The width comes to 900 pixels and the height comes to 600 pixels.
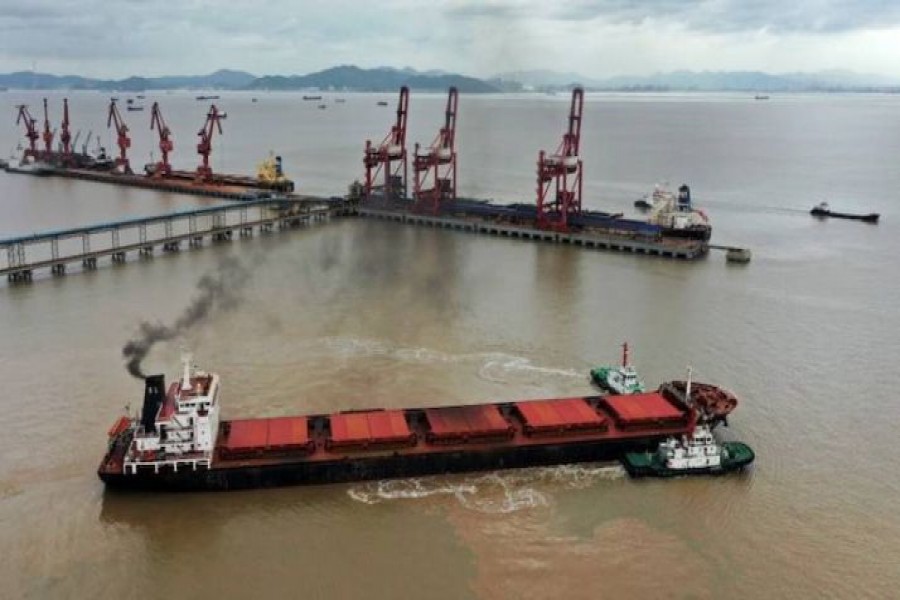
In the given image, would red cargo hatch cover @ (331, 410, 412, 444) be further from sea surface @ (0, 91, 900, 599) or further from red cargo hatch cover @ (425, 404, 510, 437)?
sea surface @ (0, 91, 900, 599)

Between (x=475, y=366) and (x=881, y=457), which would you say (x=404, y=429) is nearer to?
(x=475, y=366)

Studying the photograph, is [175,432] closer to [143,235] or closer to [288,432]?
[288,432]

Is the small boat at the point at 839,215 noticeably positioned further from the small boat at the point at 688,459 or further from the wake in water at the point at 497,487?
the wake in water at the point at 497,487

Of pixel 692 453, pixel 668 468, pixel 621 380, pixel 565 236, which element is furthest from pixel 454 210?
pixel 668 468

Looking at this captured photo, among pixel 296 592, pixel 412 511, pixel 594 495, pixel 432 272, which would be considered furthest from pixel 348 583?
pixel 432 272

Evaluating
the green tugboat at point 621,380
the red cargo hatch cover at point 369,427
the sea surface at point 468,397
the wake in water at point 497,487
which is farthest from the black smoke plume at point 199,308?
the green tugboat at point 621,380
